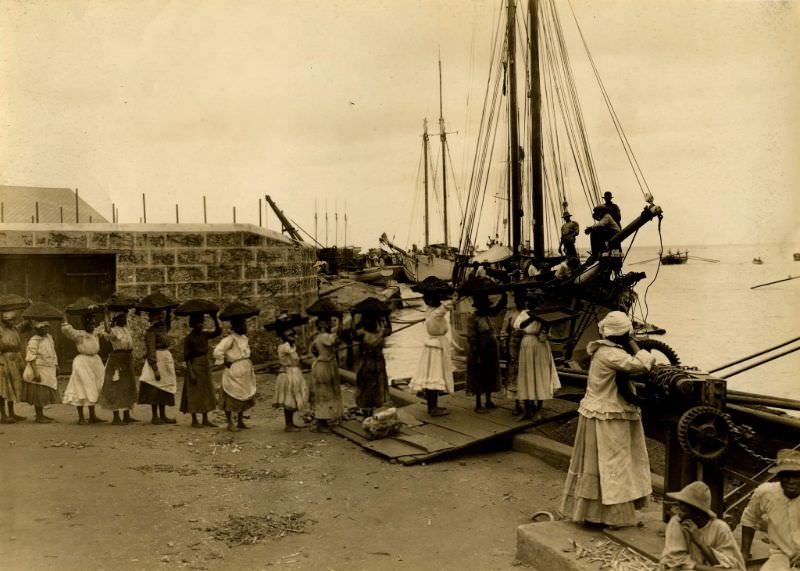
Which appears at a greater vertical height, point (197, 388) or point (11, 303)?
point (11, 303)

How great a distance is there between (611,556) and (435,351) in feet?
→ 17.5

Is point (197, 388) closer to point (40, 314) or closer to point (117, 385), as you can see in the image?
point (117, 385)

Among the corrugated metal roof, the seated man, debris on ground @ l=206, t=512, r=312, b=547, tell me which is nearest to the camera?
the seated man

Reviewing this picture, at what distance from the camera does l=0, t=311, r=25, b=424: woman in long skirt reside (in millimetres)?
9359

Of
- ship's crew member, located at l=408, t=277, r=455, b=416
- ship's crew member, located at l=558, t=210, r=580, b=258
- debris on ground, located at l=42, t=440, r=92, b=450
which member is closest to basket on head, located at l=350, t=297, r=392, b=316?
ship's crew member, located at l=408, t=277, r=455, b=416

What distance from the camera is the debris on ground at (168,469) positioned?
7469mm

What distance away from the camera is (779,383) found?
24750 mm

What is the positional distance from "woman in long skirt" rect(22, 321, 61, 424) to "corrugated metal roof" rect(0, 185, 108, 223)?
872 cm

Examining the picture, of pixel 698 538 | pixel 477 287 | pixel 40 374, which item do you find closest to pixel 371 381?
pixel 477 287

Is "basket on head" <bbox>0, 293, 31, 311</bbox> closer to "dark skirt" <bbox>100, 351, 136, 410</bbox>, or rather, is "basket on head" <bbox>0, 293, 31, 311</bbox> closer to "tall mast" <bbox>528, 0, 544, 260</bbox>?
"dark skirt" <bbox>100, 351, 136, 410</bbox>

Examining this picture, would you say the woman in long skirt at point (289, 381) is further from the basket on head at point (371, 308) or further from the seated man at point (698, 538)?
the seated man at point (698, 538)

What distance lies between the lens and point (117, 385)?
9812 mm

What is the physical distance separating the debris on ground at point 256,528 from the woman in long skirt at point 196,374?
3.79 meters

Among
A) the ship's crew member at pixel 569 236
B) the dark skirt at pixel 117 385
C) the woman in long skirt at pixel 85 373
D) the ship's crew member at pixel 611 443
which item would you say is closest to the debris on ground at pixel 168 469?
the dark skirt at pixel 117 385
